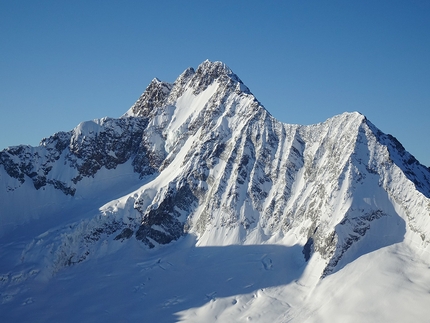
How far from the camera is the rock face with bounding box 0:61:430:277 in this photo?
5512 inches

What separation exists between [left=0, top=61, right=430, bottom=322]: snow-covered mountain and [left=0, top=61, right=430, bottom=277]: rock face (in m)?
0.39

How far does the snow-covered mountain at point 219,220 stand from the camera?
427 feet

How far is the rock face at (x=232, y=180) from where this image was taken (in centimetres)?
14000

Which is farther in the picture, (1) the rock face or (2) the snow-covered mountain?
(1) the rock face

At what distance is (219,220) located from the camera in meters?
158

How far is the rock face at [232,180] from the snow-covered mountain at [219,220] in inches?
15.2

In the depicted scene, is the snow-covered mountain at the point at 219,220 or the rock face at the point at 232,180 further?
the rock face at the point at 232,180

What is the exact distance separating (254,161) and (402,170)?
42.5 meters

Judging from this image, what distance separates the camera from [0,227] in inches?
6978

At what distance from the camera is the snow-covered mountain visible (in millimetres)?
130000

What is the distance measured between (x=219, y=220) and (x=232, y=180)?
42.1ft

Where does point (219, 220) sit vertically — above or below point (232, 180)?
below

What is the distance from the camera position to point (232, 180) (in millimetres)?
163000

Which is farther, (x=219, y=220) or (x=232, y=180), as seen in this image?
(x=232, y=180)
